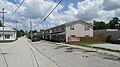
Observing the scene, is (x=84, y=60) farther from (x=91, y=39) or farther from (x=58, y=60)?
(x=91, y=39)

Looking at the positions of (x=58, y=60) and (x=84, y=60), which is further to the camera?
(x=58, y=60)

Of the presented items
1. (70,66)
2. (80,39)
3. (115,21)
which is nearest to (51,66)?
(70,66)

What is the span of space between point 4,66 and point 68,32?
144ft

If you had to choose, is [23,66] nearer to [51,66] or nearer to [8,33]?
[51,66]

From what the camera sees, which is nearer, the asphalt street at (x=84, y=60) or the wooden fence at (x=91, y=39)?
the asphalt street at (x=84, y=60)

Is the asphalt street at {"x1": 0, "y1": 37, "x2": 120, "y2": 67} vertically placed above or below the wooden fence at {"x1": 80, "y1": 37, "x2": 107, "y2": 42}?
below

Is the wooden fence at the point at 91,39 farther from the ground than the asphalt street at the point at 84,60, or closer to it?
farther from the ground

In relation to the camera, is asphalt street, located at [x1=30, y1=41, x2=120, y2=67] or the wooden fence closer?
asphalt street, located at [x1=30, y1=41, x2=120, y2=67]

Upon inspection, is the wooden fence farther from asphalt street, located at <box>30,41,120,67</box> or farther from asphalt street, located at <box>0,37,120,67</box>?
asphalt street, located at <box>30,41,120,67</box>

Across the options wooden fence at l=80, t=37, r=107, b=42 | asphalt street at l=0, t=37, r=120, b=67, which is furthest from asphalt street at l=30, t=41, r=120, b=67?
wooden fence at l=80, t=37, r=107, b=42

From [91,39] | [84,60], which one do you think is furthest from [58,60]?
[91,39]

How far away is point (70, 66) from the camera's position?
42.5 feet

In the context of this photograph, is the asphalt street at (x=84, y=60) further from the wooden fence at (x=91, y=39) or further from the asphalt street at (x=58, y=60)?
the wooden fence at (x=91, y=39)

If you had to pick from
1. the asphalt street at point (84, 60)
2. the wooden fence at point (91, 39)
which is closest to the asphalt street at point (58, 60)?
the asphalt street at point (84, 60)
